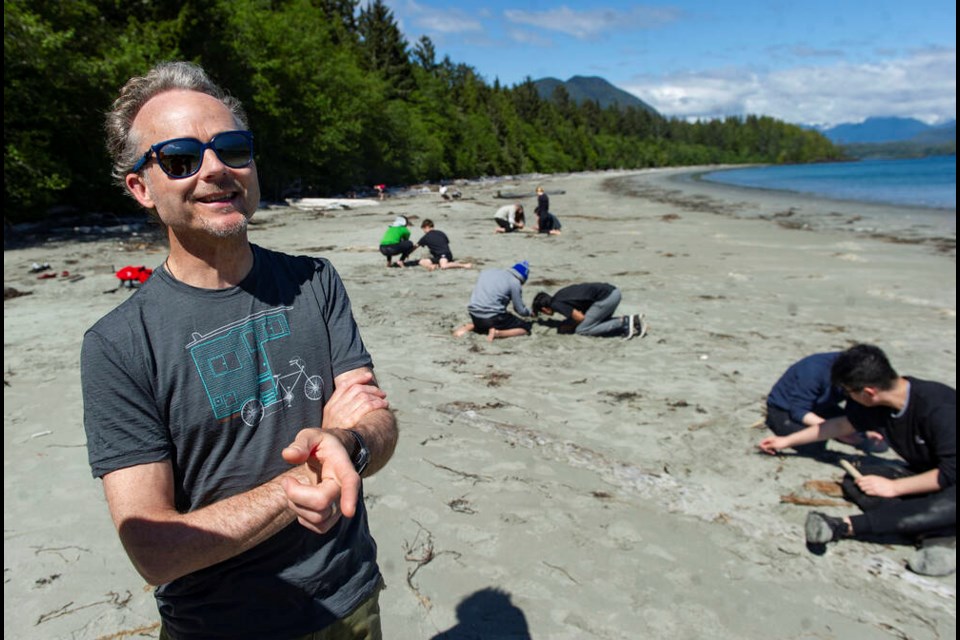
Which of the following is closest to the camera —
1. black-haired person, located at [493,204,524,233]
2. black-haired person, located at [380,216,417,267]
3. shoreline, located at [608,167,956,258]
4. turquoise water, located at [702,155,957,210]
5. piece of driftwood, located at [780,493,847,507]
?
piece of driftwood, located at [780,493,847,507]

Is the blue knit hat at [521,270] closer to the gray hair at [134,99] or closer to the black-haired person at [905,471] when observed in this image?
the black-haired person at [905,471]

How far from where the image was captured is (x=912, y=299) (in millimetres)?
9922

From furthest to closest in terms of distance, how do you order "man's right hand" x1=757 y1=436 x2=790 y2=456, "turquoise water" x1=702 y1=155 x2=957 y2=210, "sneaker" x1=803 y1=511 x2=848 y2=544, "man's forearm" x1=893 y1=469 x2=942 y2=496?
1. "turquoise water" x1=702 y1=155 x2=957 y2=210
2. "man's right hand" x1=757 y1=436 x2=790 y2=456
3. "man's forearm" x1=893 y1=469 x2=942 y2=496
4. "sneaker" x1=803 y1=511 x2=848 y2=544

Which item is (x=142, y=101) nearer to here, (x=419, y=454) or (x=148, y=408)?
(x=148, y=408)

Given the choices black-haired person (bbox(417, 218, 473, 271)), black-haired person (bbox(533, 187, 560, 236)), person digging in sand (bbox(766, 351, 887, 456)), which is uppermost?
black-haired person (bbox(533, 187, 560, 236))

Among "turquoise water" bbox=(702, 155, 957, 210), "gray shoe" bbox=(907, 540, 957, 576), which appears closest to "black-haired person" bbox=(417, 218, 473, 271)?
"gray shoe" bbox=(907, 540, 957, 576)

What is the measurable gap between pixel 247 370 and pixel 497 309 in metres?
6.53

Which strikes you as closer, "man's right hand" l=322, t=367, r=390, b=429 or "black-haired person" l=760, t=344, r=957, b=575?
"man's right hand" l=322, t=367, r=390, b=429

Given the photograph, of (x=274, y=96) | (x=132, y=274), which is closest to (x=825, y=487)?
(x=132, y=274)

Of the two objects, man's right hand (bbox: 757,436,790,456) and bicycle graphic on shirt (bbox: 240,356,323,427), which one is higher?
bicycle graphic on shirt (bbox: 240,356,323,427)

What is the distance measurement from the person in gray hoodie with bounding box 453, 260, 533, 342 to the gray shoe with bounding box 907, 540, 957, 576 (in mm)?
5284

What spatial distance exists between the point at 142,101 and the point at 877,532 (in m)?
4.60

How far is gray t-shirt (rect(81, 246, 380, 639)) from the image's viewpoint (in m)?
1.41

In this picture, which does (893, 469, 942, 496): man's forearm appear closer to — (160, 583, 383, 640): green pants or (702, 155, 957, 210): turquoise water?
(160, 583, 383, 640): green pants
